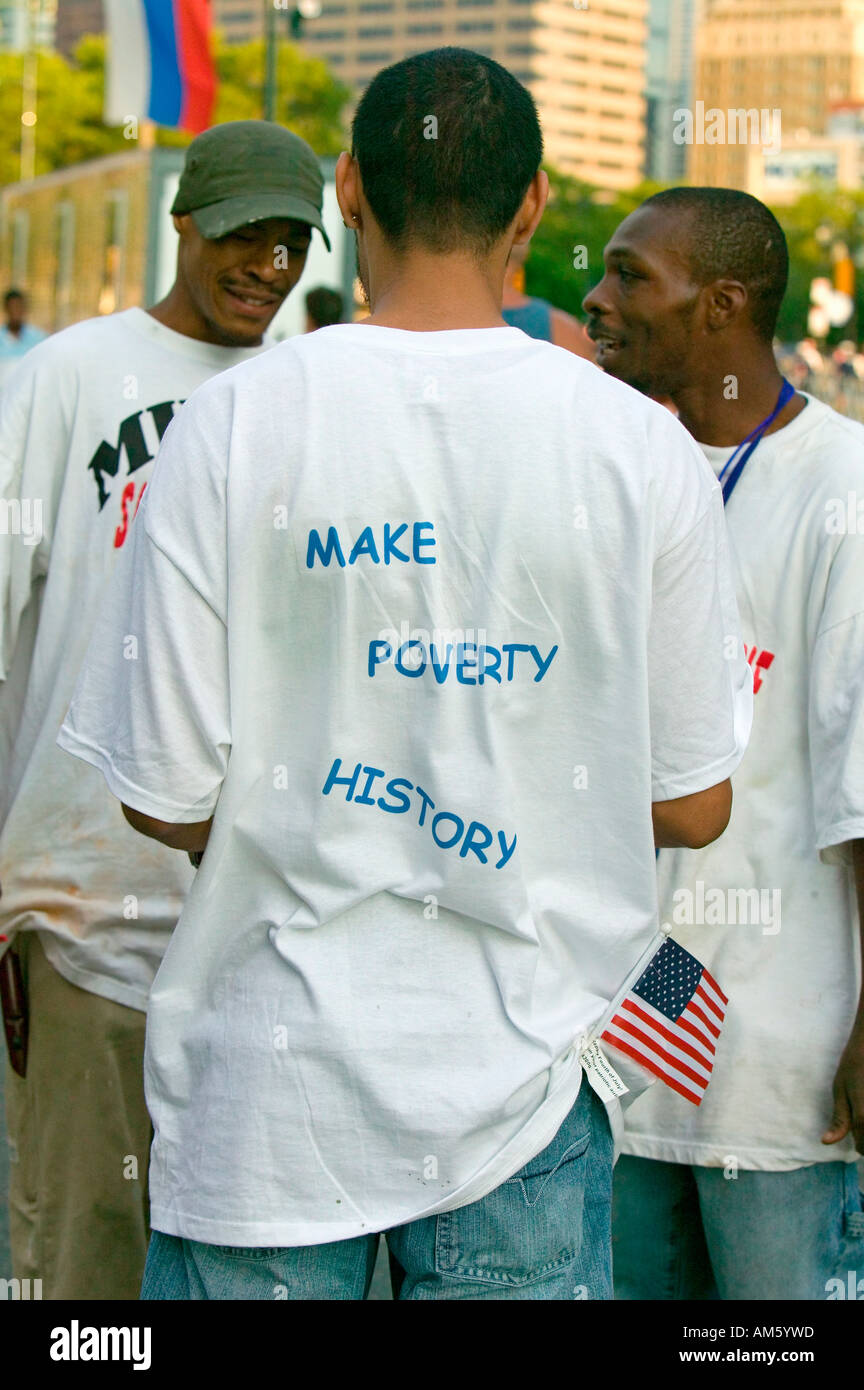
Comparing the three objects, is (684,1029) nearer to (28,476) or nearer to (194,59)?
(28,476)

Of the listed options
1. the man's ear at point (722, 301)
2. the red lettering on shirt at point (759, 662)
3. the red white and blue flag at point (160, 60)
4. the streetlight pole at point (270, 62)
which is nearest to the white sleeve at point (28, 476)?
the man's ear at point (722, 301)

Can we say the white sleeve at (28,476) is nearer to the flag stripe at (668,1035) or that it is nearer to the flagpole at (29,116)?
the flag stripe at (668,1035)

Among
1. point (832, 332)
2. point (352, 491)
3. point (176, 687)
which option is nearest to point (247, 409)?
point (352, 491)

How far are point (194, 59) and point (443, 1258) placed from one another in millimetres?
14575

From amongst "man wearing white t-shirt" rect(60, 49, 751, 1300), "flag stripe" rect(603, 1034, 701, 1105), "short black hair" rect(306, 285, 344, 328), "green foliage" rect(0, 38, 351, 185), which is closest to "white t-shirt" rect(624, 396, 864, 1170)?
"flag stripe" rect(603, 1034, 701, 1105)

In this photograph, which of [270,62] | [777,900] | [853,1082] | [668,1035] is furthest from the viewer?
[270,62]

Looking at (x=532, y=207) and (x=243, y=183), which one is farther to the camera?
(x=243, y=183)

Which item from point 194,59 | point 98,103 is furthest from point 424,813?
point 98,103

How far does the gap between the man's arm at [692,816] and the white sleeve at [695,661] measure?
0.06 ft

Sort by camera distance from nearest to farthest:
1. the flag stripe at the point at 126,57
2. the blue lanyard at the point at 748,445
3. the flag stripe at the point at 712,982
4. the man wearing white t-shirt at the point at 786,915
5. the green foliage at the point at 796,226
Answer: the flag stripe at the point at 712,982 → the man wearing white t-shirt at the point at 786,915 → the blue lanyard at the point at 748,445 → the flag stripe at the point at 126,57 → the green foliage at the point at 796,226

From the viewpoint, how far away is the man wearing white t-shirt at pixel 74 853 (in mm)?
3033

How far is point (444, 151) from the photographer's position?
1.96 meters

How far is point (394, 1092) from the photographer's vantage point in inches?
75.5
